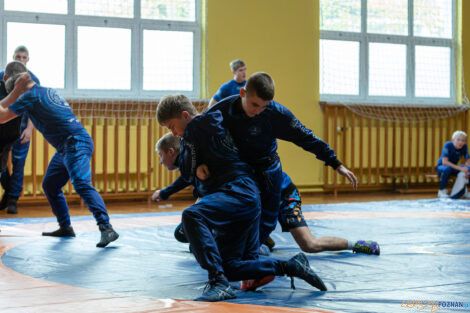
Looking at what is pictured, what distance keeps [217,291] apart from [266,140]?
82 cm

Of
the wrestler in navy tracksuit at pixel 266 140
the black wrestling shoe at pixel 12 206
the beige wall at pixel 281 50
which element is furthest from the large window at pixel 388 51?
the wrestler in navy tracksuit at pixel 266 140

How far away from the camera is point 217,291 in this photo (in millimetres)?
2361

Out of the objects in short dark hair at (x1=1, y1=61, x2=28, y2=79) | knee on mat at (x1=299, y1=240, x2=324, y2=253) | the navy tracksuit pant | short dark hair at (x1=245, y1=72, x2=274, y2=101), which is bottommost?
knee on mat at (x1=299, y1=240, x2=324, y2=253)

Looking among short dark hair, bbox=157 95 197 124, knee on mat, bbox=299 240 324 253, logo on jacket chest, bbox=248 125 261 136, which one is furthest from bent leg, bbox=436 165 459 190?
short dark hair, bbox=157 95 197 124

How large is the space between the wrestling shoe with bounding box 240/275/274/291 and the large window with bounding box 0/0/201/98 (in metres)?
5.00

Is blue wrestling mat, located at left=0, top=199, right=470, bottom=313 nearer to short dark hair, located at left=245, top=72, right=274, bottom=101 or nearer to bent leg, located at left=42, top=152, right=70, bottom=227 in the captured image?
bent leg, located at left=42, top=152, right=70, bottom=227

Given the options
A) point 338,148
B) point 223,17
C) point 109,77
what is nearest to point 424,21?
point 338,148

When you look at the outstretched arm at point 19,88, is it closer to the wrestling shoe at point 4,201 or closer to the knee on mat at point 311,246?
the knee on mat at point 311,246

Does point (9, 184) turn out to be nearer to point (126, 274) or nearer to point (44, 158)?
point (44, 158)

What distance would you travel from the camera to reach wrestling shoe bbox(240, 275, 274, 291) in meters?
2.53

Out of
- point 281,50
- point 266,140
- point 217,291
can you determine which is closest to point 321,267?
point 266,140

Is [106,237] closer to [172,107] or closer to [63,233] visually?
[63,233]

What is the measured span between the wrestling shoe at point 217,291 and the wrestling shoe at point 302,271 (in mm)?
267

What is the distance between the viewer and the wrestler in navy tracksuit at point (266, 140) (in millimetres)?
2766
